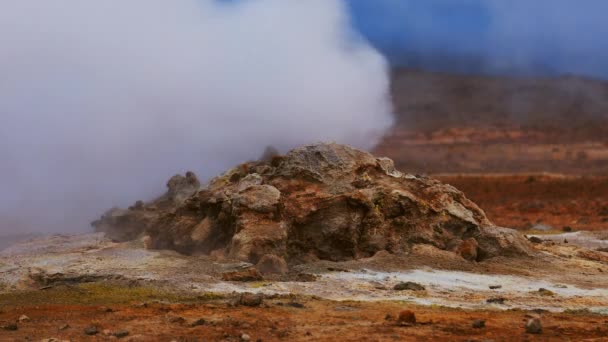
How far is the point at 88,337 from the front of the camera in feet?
26.9

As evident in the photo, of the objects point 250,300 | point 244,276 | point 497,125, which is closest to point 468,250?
point 244,276

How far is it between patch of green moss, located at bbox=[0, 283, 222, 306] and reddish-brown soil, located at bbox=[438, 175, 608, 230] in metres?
19.8

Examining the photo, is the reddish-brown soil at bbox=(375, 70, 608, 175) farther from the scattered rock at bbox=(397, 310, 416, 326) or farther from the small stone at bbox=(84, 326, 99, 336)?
the small stone at bbox=(84, 326, 99, 336)

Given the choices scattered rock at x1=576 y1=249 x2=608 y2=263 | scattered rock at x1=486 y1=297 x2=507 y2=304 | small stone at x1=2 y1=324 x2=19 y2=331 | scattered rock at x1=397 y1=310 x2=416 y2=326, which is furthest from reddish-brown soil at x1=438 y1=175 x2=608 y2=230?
small stone at x1=2 y1=324 x2=19 y2=331

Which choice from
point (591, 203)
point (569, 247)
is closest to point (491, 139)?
point (591, 203)

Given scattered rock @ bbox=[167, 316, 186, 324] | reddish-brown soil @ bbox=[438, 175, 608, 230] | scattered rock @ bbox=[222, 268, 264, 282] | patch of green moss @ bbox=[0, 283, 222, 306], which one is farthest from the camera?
reddish-brown soil @ bbox=[438, 175, 608, 230]

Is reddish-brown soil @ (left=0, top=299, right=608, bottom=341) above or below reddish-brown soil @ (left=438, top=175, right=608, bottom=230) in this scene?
below

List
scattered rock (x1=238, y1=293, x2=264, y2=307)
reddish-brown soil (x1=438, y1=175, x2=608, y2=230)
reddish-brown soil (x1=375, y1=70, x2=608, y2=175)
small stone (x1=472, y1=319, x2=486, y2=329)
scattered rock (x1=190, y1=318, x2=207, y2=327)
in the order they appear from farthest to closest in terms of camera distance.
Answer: reddish-brown soil (x1=375, y1=70, x2=608, y2=175)
reddish-brown soil (x1=438, y1=175, x2=608, y2=230)
scattered rock (x1=238, y1=293, x2=264, y2=307)
scattered rock (x1=190, y1=318, x2=207, y2=327)
small stone (x1=472, y1=319, x2=486, y2=329)

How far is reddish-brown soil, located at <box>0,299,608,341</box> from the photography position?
8.12 meters

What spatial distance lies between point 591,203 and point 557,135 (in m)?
33.7

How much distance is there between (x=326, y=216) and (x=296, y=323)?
541cm

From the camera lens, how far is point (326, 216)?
46.0 feet

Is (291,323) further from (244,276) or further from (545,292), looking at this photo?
(545,292)

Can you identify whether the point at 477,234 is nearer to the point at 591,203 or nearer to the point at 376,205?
the point at 376,205
